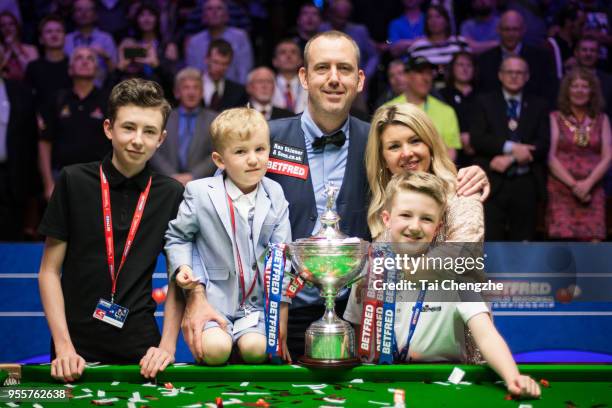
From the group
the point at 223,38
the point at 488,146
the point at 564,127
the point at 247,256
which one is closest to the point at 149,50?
the point at 223,38

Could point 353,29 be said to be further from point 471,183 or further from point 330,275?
point 330,275

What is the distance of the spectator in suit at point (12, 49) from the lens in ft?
27.1

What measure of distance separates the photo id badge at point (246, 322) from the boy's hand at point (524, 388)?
1.00 m

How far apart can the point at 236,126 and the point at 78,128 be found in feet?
14.4

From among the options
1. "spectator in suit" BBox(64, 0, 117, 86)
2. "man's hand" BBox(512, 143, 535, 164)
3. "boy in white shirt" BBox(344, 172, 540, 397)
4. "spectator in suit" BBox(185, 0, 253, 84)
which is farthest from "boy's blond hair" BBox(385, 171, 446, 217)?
"spectator in suit" BBox(64, 0, 117, 86)

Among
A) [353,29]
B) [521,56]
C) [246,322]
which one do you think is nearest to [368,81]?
[353,29]

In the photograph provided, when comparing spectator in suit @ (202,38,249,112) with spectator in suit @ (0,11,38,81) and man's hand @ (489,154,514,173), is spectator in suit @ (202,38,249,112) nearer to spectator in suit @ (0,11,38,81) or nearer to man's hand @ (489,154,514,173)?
spectator in suit @ (0,11,38,81)

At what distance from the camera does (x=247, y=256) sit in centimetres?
336

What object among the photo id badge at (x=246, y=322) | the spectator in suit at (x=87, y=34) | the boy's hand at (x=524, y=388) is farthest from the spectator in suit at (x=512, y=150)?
the boy's hand at (x=524, y=388)

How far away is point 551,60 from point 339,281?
20.0 feet

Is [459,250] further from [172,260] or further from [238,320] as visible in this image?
[172,260]

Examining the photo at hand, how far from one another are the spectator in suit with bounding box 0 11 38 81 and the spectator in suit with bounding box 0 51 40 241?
550 mm

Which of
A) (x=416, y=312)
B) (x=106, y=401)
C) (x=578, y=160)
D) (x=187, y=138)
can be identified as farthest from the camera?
(x=578, y=160)

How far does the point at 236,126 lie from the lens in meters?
3.34
